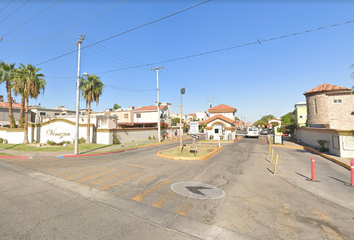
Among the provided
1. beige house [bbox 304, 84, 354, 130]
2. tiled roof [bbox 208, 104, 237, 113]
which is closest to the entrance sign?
beige house [bbox 304, 84, 354, 130]

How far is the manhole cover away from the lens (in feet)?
Result: 19.8

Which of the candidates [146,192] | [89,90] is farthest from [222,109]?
[146,192]

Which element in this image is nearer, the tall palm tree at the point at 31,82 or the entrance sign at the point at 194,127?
the entrance sign at the point at 194,127

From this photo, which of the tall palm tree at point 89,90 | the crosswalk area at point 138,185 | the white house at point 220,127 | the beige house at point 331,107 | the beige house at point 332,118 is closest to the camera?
the crosswalk area at point 138,185

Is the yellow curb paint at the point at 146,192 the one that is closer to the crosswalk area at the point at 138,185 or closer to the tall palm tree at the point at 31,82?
the crosswalk area at the point at 138,185

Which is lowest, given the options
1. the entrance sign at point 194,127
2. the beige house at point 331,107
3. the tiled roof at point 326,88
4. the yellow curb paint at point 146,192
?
the yellow curb paint at point 146,192

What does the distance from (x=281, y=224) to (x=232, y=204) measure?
1441mm

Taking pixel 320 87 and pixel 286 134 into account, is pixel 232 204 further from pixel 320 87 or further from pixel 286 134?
pixel 286 134

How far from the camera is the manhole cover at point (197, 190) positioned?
6.04m

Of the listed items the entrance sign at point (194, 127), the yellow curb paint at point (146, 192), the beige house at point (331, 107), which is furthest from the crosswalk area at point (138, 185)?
the beige house at point (331, 107)

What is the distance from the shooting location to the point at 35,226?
3957 mm

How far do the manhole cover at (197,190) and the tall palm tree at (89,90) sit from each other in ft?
68.3

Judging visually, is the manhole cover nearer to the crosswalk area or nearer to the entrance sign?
the crosswalk area

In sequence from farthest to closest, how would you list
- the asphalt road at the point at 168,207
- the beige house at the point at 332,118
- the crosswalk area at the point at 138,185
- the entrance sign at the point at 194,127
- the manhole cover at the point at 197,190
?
the entrance sign at the point at 194,127
the beige house at the point at 332,118
the manhole cover at the point at 197,190
the crosswalk area at the point at 138,185
the asphalt road at the point at 168,207
